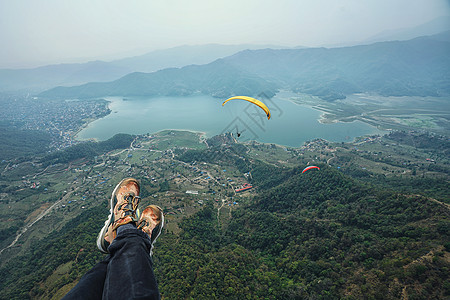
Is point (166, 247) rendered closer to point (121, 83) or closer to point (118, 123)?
point (118, 123)

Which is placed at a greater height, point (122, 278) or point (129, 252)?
point (122, 278)

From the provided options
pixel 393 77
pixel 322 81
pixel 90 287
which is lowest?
pixel 90 287

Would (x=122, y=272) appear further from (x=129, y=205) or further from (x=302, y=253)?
(x=302, y=253)

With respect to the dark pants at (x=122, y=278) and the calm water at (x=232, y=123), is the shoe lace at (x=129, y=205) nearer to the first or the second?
the dark pants at (x=122, y=278)

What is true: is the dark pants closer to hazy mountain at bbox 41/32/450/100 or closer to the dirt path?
the dirt path

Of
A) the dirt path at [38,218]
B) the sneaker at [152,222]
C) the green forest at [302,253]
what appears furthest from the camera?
the dirt path at [38,218]

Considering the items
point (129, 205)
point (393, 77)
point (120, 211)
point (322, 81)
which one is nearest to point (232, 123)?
point (129, 205)

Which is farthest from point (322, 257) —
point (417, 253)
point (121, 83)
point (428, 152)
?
point (121, 83)

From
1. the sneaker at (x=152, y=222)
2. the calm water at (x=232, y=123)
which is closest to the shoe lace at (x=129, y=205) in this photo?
the sneaker at (x=152, y=222)
